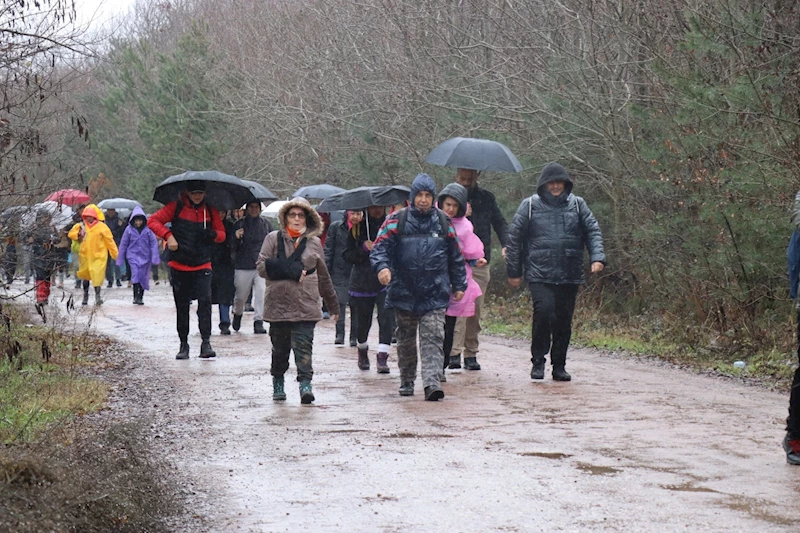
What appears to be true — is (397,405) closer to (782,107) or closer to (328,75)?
(782,107)

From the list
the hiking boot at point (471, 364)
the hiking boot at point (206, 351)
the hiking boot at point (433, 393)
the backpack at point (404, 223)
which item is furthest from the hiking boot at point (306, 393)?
the hiking boot at point (206, 351)

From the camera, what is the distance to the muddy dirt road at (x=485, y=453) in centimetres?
629

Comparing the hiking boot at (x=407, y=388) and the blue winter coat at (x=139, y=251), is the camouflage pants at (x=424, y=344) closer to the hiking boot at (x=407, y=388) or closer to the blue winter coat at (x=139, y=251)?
the hiking boot at (x=407, y=388)

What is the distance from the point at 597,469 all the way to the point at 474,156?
20.6ft

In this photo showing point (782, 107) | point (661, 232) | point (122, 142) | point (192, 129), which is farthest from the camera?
point (122, 142)

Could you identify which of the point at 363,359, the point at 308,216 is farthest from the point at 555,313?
the point at 308,216

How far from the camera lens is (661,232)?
16.8 m

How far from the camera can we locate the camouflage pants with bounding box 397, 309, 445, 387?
35.4 feet

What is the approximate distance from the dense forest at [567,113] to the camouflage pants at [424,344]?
309 centimetres

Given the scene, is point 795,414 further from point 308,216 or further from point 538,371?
point 308,216

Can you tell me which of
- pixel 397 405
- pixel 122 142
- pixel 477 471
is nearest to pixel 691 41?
pixel 397 405

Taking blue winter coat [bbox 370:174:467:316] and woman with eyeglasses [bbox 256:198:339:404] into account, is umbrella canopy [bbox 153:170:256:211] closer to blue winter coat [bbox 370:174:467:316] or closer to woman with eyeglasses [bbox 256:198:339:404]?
woman with eyeglasses [bbox 256:198:339:404]

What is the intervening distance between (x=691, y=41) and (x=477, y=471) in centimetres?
873

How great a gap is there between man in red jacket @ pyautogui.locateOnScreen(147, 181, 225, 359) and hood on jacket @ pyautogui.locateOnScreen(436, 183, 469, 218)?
324 centimetres
